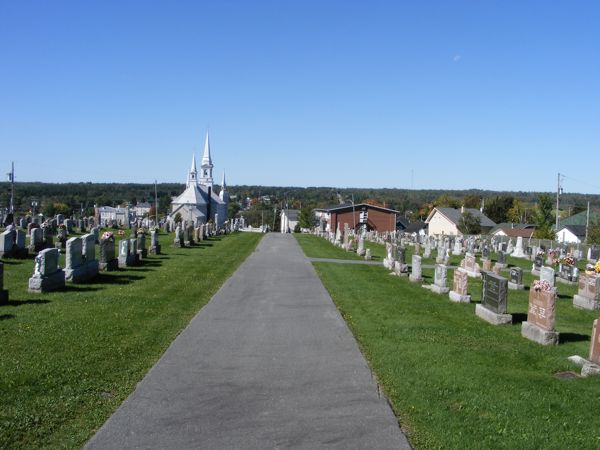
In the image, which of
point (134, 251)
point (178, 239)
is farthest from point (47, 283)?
point (178, 239)

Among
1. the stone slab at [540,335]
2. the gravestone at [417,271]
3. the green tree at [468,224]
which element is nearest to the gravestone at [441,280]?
the gravestone at [417,271]

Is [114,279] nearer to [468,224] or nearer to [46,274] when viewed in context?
[46,274]

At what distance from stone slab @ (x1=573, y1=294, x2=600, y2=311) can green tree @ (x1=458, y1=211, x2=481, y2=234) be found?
61.0 meters

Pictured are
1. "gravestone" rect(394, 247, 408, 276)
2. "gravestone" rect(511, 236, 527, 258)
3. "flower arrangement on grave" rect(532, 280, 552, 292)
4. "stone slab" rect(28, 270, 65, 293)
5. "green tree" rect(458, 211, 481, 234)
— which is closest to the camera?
"flower arrangement on grave" rect(532, 280, 552, 292)

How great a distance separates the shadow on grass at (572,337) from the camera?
12018 millimetres

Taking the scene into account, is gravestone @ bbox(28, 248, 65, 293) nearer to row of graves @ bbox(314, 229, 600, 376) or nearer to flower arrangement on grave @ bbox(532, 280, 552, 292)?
row of graves @ bbox(314, 229, 600, 376)

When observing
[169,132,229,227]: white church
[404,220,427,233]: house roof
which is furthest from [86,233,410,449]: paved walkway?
[404,220,427,233]: house roof

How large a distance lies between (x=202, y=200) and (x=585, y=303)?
293ft

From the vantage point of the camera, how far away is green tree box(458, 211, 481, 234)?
7844 centimetres

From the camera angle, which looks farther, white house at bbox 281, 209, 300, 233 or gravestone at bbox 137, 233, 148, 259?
white house at bbox 281, 209, 300, 233

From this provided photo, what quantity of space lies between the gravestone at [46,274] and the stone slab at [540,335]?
36.5 feet

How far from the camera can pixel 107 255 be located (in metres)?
21.4

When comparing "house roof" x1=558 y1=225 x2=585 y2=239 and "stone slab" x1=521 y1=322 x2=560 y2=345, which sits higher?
"stone slab" x1=521 y1=322 x2=560 y2=345

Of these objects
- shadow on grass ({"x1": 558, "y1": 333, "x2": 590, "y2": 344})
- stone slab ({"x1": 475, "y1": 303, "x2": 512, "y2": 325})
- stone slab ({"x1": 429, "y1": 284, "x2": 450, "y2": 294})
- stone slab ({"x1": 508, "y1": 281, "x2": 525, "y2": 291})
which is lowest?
stone slab ({"x1": 508, "y1": 281, "x2": 525, "y2": 291})
